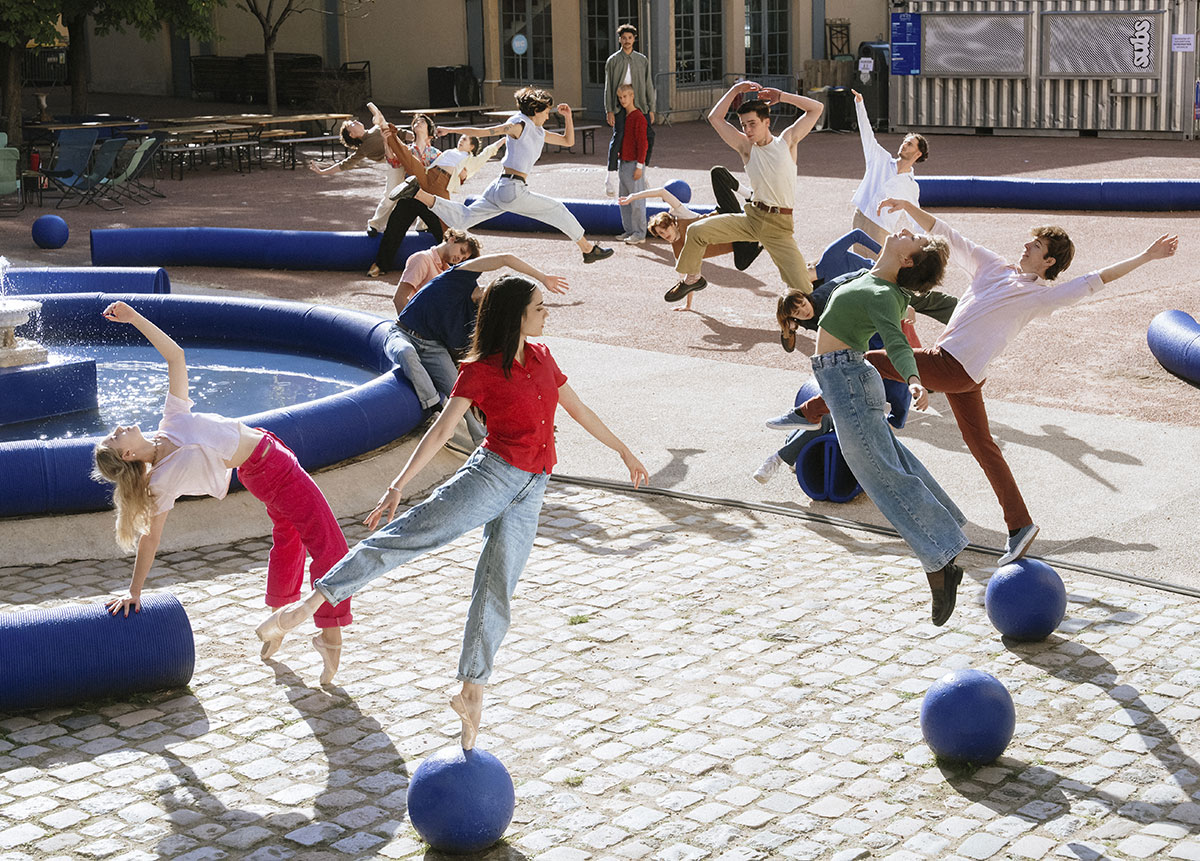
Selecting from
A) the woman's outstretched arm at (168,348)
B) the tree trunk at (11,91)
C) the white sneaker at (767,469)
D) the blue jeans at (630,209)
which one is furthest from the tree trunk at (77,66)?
the woman's outstretched arm at (168,348)

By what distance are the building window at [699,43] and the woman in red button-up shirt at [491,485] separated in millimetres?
28376

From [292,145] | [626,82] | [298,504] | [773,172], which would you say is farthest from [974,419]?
[292,145]

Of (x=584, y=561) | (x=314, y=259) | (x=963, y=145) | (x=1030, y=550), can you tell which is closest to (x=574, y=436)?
(x=584, y=561)

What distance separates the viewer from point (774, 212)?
1198cm

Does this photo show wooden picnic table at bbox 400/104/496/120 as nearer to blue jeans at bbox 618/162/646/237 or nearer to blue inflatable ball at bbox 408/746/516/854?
blue jeans at bbox 618/162/646/237

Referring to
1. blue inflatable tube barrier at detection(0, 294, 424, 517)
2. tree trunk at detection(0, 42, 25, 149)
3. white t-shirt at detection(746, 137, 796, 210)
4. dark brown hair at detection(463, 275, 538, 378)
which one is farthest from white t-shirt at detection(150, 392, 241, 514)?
tree trunk at detection(0, 42, 25, 149)

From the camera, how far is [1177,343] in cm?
1107

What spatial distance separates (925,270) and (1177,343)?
4980 mm

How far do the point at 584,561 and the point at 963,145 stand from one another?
22037 mm

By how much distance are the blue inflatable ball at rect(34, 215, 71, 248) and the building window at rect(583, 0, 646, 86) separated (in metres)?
16.8

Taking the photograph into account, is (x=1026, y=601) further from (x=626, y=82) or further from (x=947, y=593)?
(x=626, y=82)

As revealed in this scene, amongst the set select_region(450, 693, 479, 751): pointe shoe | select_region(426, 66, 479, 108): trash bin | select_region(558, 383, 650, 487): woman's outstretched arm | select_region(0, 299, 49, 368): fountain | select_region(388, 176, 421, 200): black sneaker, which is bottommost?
select_region(450, 693, 479, 751): pointe shoe

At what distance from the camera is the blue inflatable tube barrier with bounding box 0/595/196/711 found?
19.5 ft

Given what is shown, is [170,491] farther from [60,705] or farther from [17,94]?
[17,94]
